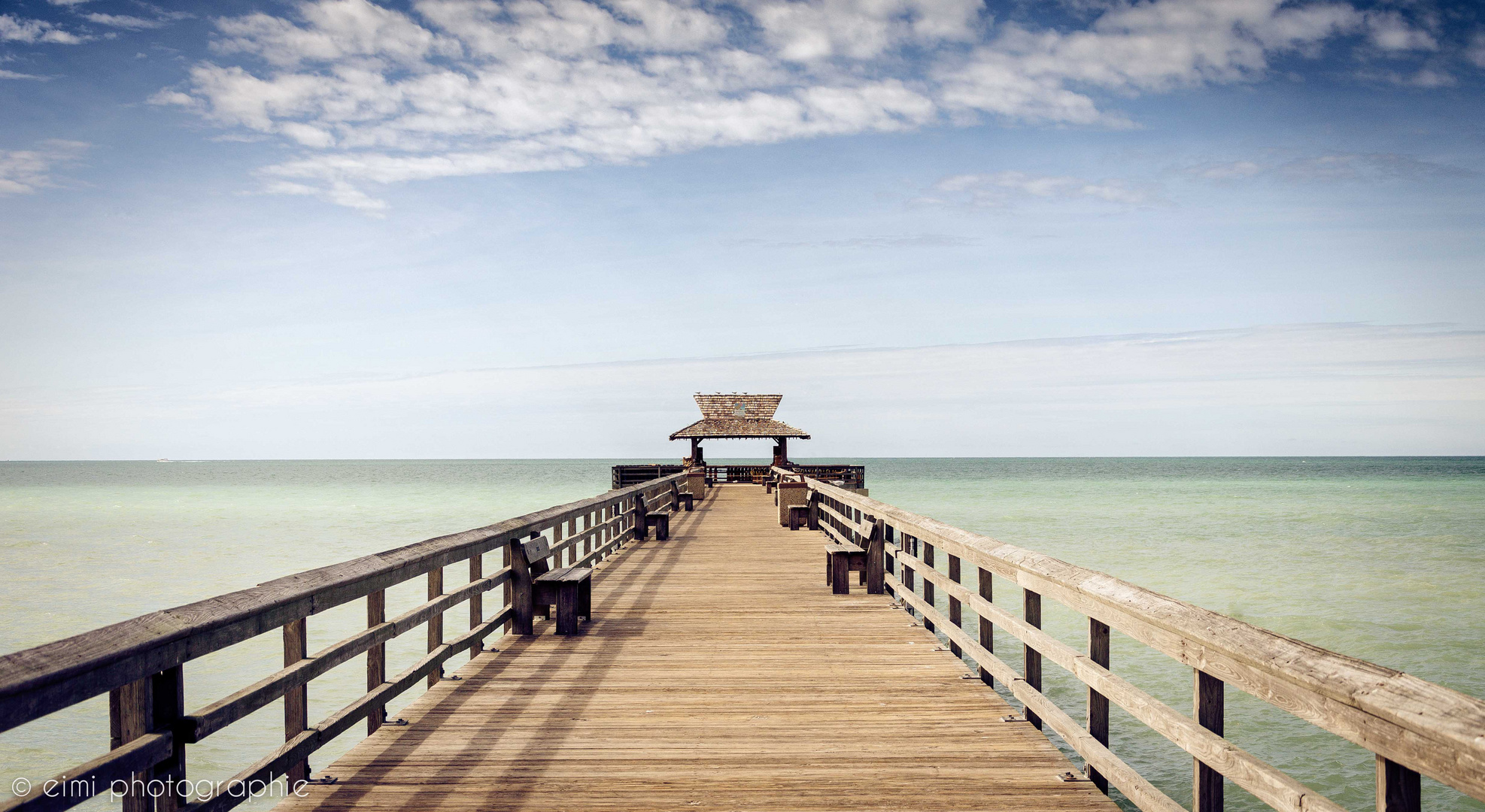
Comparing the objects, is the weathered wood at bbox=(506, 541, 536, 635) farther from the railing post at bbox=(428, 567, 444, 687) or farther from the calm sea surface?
the calm sea surface

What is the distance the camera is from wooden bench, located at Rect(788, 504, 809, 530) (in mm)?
15219

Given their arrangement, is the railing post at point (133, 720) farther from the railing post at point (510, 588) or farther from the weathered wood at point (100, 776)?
the railing post at point (510, 588)

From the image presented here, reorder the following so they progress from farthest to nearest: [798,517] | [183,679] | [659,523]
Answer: [798,517]
[659,523]
[183,679]

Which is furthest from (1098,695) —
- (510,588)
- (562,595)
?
(510,588)

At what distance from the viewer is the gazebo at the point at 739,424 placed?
31.9m

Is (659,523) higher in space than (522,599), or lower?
lower

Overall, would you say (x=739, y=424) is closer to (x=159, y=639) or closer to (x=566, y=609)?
(x=566, y=609)

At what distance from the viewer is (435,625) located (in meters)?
5.14

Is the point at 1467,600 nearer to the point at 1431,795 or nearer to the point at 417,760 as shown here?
the point at 1431,795

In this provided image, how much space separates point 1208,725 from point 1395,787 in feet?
2.70

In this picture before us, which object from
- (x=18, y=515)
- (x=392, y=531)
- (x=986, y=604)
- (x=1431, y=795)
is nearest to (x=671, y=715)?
(x=986, y=604)

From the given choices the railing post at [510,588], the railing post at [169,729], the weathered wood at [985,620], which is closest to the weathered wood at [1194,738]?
the weathered wood at [985,620]

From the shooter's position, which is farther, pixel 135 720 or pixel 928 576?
pixel 928 576

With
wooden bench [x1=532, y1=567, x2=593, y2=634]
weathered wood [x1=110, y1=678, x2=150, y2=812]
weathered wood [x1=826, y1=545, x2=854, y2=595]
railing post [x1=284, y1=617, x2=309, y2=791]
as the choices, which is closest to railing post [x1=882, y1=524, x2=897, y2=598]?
weathered wood [x1=826, y1=545, x2=854, y2=595]
